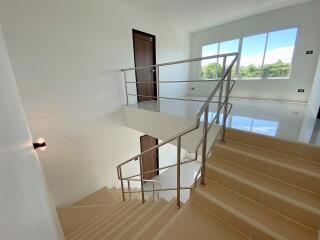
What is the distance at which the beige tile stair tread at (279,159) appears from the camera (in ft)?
4.53

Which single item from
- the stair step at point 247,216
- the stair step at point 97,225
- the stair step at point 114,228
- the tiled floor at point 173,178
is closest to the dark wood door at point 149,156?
the tiled floor at point 173,178

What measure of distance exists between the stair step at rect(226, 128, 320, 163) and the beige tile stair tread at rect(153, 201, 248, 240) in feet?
3.23

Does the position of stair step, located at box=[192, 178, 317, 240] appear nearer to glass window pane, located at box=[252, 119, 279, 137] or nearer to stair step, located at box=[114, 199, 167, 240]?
stair step, located at box=[114, 199, 167, 240]

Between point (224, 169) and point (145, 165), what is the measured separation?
3677 millimetres

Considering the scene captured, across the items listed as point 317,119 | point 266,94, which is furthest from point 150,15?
point 317,119

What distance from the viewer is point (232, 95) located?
514 cm

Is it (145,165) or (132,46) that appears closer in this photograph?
(132,46)

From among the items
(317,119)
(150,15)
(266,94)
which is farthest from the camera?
(266,94)

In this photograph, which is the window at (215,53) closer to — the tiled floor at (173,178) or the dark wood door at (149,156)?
the dark wood door at (149,156)

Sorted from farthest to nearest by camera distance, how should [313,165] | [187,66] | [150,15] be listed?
[187,66] < [150,15] < [313,165]

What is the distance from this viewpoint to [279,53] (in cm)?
411

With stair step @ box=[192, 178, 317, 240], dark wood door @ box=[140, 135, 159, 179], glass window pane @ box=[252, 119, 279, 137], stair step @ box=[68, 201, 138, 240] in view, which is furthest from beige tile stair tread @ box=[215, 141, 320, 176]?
dark wood door @ box=[140, 135, 159, 179]

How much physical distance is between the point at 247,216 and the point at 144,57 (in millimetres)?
4127

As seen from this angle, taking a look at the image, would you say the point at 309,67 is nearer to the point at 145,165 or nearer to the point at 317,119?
the point at 317,119
